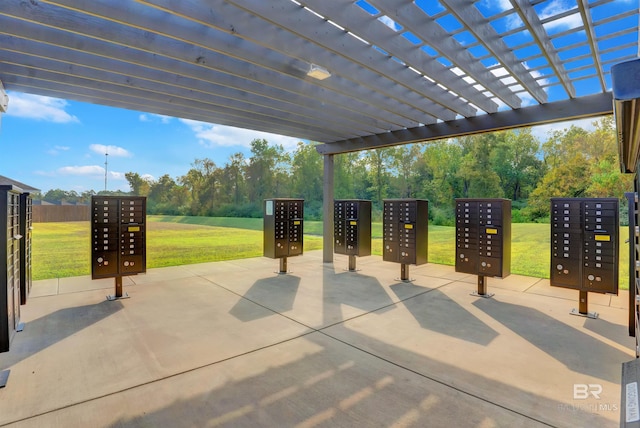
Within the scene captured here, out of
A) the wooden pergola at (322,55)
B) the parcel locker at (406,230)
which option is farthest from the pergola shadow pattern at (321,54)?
the parcel locker at (406,230)

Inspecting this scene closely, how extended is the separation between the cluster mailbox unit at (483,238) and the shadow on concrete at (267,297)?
8.98ft

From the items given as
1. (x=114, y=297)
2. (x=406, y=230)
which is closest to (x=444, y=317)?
(x=406, y=230)

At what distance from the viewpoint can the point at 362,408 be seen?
2189 mm

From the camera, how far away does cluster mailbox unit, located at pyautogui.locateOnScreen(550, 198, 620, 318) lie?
12.3 feet

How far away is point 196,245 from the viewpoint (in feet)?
33.0

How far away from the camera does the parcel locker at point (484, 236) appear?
15.3 ft

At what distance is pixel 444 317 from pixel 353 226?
300 centimetres

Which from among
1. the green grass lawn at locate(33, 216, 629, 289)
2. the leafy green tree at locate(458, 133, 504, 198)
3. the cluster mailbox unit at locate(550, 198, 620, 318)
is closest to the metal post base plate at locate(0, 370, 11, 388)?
the green grass lawn at locate(33, 216, 629, 289)

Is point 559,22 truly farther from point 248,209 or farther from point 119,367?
point 248,209

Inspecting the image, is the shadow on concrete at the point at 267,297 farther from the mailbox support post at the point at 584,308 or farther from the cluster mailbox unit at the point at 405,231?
the mailbox support post at the point at 584,308

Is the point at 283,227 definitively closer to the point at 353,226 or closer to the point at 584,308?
the point at 353,226

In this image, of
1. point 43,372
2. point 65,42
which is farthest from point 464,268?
point 65,42

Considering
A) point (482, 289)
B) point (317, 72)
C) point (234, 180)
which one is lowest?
point (482, 289)

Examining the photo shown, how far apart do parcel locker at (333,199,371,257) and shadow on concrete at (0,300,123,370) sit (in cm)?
414
